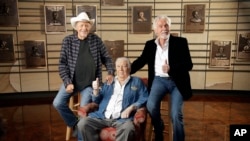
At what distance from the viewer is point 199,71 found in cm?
580

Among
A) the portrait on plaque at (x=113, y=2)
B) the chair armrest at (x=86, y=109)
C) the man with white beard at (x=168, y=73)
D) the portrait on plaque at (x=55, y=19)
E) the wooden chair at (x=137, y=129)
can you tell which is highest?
→ the portrait on plaque at (x=113, y=2)

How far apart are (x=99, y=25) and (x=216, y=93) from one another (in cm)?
288

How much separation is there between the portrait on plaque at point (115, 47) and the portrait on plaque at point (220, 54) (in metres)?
1.87

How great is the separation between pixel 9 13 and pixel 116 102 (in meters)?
3.33

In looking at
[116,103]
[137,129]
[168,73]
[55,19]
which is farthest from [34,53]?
[137,129]

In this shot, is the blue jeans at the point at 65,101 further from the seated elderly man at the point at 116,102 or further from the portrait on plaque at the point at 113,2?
the portrait on plaque at the point at 113,2

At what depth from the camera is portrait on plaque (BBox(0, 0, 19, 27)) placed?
17.2 feet

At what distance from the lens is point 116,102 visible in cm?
314

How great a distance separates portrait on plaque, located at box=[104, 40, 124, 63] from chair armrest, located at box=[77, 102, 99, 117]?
2.58 m

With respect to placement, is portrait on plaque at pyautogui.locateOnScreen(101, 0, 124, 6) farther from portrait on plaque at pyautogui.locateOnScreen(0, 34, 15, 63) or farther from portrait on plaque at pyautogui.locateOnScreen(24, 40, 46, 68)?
portrait on plaque at pyautogui.locateOnScreen(0, 34, 15, 63)

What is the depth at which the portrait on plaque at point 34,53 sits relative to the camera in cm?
541

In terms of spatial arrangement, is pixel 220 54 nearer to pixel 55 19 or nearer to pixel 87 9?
pixel 87 9

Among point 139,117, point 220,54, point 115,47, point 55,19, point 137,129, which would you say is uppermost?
point 55,19

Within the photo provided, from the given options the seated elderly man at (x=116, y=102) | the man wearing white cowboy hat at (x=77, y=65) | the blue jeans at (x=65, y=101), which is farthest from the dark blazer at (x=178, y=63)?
the blue jeans at (x=65, y=101)
